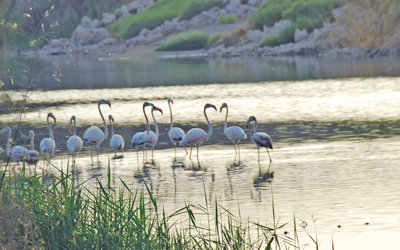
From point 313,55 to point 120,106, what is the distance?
24.4 meters

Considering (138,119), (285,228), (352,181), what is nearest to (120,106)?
(138,119)

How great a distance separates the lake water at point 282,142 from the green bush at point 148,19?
1306 inches

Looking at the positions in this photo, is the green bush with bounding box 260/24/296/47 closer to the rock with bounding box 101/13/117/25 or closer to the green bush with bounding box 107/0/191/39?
the green bush with bounding box 107/0/191/39

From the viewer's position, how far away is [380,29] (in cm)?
4109

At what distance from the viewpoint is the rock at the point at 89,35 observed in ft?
231

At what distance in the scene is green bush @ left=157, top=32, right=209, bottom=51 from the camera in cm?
5788

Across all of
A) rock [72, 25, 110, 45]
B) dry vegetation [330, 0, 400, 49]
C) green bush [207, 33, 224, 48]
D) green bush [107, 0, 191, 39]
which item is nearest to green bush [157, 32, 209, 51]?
green bush [207, 33, 224, 48]

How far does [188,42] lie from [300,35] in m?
13.4

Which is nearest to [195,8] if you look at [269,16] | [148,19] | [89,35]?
[148,19]

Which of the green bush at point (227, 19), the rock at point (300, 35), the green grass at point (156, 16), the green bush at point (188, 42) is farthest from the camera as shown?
the green grass at point (156, 16)

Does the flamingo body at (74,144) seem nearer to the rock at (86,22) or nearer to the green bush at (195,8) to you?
the green bush at (195,8)

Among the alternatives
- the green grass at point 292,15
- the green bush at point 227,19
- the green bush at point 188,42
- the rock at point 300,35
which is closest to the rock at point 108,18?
the green bush at point 227,19

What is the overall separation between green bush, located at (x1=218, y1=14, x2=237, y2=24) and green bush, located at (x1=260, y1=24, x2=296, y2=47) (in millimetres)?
11366

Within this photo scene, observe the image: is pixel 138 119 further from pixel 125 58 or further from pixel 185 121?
pixel 125 58
